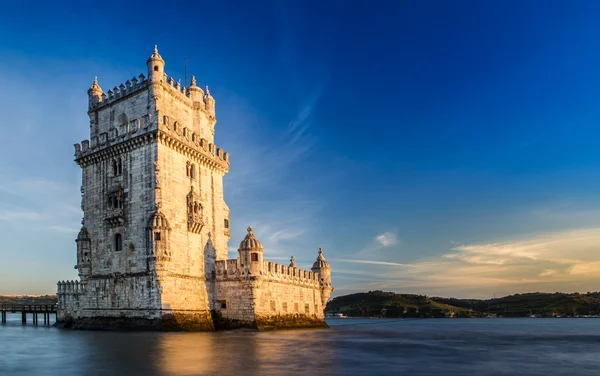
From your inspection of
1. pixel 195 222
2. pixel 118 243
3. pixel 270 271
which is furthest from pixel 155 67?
pixel 270 271

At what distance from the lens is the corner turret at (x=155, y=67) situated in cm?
4531

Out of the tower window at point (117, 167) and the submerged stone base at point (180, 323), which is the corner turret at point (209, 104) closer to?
the tower window at point (117, 167)

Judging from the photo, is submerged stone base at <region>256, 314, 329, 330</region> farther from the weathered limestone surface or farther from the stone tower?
the stone tower

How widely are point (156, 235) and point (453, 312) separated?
175m

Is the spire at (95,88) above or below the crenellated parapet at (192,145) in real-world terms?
above

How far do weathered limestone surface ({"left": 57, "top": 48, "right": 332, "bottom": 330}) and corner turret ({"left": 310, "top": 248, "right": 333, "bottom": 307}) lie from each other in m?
10.1

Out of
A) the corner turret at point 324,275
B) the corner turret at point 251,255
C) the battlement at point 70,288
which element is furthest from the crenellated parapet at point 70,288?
the corner turret at point 324,275

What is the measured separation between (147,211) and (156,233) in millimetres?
2394

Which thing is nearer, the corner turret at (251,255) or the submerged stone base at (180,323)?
the submerged stone base at (180,323)

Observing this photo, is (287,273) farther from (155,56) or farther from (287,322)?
(155,56)

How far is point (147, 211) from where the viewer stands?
42.7 meters

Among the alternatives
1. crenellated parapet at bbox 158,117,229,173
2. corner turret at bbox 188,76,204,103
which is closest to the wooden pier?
crenellated parapet at bbox 158,117,229,173

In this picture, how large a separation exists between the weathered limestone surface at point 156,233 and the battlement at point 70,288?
0.30 ft

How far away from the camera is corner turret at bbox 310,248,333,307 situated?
6025 cm
